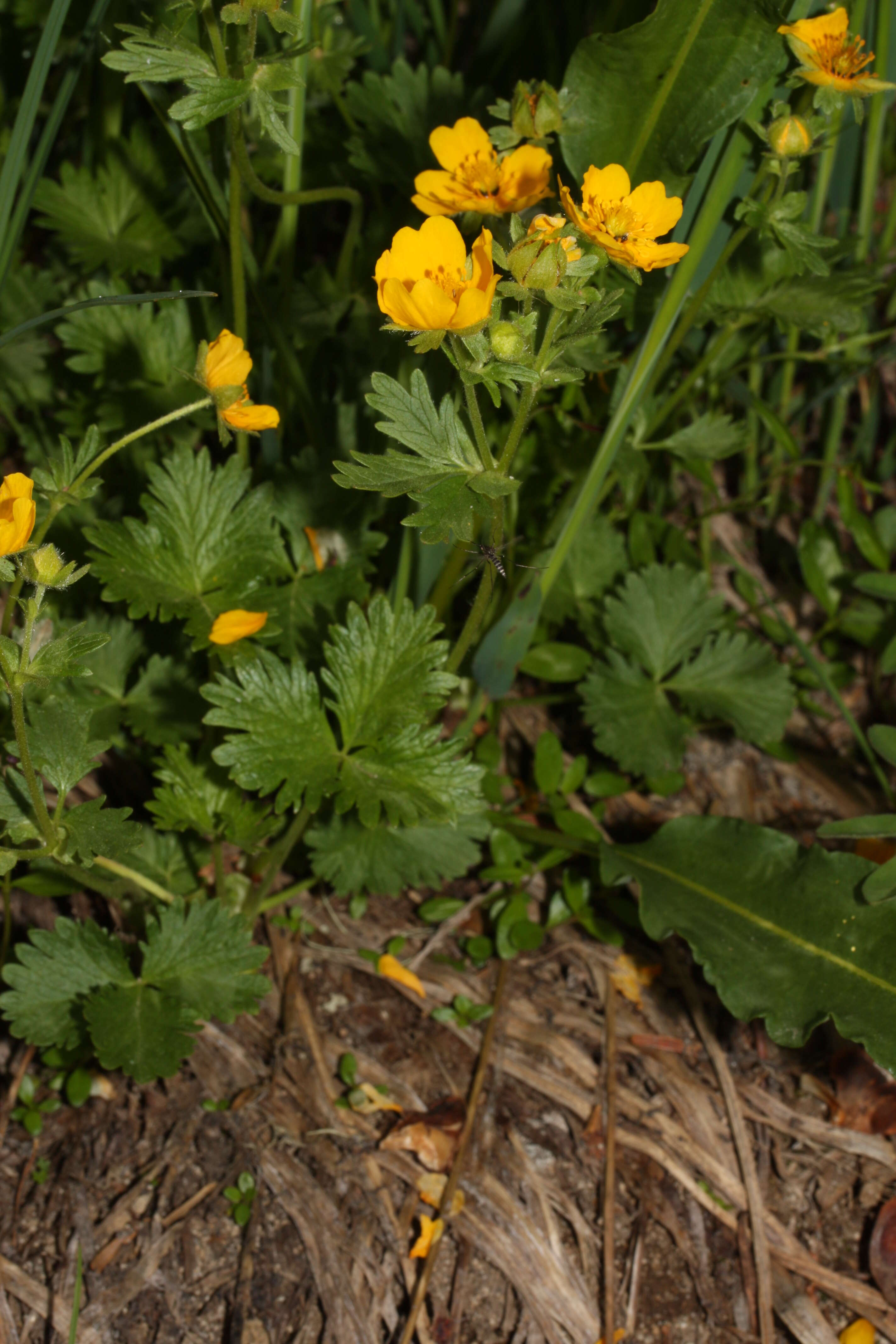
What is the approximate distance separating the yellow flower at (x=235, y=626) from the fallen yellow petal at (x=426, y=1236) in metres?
0.89

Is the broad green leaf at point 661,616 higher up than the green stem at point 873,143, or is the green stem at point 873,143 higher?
the green stem at point 873,143

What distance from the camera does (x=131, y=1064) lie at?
1.39 meters

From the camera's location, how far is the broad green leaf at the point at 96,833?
4.11ft

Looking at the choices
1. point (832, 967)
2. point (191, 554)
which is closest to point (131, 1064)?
point (191, 554)

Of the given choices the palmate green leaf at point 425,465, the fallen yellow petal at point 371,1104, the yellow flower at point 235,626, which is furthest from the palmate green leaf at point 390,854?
the palmate green leaf at point 425,465

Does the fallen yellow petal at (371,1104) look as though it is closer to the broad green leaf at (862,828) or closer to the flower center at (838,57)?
the broad green leaf at (862,828)

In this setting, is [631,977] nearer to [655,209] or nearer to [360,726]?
[360,726]

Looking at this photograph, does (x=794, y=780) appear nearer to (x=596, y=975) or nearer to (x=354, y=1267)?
(x=596, y=975)

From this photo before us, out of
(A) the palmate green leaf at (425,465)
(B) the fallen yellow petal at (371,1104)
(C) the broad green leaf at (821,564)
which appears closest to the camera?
(A) the palmate green leaf at (425,465)

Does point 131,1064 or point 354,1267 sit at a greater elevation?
point 131,1064

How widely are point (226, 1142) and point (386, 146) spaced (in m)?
1.66

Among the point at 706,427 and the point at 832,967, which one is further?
the point at 706,427

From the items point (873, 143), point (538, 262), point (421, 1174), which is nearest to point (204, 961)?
point (421, 1174)

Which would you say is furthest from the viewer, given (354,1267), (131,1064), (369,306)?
(369,306)
